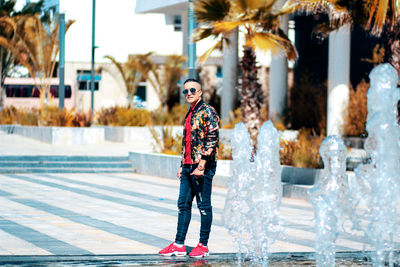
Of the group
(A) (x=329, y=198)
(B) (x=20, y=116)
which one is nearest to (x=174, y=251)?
(A) (x=329, y=198)

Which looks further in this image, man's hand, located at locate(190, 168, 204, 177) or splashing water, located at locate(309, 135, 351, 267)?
man's hand, located at locate(190, 168, 204, 177)

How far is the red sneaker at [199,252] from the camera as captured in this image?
25.3ft

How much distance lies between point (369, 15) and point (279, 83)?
31.7 ft

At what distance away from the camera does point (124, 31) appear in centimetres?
5206

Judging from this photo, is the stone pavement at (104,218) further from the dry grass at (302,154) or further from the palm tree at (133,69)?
the palm tree at (133,69)

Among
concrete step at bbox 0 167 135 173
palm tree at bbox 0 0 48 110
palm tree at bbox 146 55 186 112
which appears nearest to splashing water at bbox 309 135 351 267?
concrete step at bbox 0 167 135 173

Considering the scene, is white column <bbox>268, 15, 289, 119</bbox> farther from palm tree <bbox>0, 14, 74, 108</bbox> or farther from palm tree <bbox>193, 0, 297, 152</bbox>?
palm tree <bbox>0, 14, 74, 108</bbox>

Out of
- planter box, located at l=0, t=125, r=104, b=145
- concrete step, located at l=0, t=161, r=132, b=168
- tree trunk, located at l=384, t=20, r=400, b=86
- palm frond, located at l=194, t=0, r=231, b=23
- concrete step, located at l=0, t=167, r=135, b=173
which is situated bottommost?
concrete step, located at l=0, t=167, r=135, b=173

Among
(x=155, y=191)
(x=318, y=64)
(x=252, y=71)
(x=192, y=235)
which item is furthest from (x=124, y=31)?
(x=192, y=235)

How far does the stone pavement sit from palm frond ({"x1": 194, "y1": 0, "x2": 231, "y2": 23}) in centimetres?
410

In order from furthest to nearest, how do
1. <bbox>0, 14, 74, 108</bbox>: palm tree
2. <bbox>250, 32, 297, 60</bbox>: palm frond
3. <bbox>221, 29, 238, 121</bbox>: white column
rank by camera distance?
<bbox>0, 14, 74, 108</bbox>: palm tree
<bbox>221, 29, 238, 121</bbox>: white column
<bbox>250, 32, 297, 60</bbox>: palm frond

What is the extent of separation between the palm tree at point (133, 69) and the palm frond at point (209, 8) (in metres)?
17.3

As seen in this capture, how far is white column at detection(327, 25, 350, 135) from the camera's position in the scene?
19.7 m

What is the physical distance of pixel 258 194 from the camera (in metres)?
7.69
